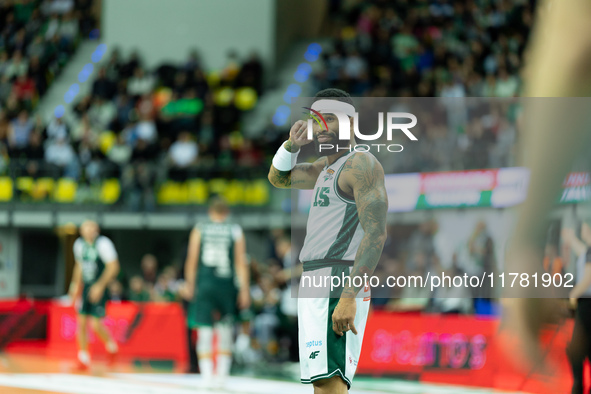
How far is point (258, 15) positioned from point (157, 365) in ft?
41.2

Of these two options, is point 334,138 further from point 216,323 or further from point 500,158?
point 216,323

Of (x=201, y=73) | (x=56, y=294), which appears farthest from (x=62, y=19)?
(x=56, y=294)

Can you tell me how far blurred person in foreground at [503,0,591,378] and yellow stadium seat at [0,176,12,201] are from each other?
18.7 meters

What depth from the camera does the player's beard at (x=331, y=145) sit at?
2881 mm

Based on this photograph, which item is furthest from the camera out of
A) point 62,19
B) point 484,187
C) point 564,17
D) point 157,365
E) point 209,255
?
point 62,19

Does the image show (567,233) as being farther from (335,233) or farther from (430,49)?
(430,49)

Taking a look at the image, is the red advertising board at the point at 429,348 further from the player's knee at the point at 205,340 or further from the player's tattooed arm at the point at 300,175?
the player's tattooed arm at the point at 300,175

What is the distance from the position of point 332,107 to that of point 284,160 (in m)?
0.34

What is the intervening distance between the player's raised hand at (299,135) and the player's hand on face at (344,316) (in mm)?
682

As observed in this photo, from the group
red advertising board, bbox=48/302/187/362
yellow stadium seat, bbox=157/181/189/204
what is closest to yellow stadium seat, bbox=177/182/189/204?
yellow stadium seat, bbox=157/181/189/204

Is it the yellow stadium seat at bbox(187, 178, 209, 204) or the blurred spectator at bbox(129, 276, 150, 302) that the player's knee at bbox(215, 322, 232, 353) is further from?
the yellow stadium seat at bbox(187, 178, 209, 204)

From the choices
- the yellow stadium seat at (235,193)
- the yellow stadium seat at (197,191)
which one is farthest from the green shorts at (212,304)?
the yellow stadium seat at (197,191)

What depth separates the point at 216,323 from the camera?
893 cm

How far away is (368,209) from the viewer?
3.13 m
